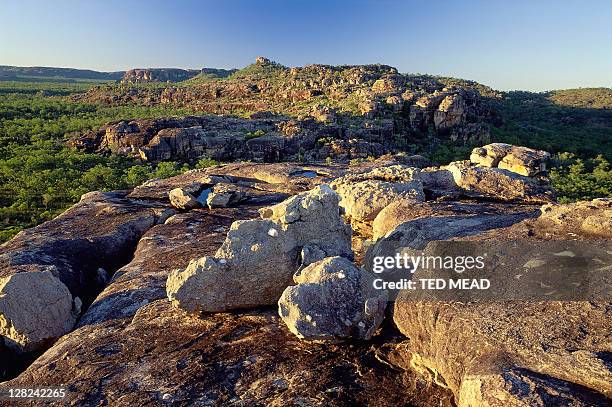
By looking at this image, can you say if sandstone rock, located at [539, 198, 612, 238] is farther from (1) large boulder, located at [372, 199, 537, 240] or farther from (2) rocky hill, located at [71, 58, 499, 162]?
(2) rocky hill, located at [71, 58, 499, 162]

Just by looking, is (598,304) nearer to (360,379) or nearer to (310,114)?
(360,379)

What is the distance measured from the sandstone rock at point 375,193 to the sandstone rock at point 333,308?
4.43 metres

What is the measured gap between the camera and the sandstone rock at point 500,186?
459 inches

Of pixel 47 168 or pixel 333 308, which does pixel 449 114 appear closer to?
pixel 47 168

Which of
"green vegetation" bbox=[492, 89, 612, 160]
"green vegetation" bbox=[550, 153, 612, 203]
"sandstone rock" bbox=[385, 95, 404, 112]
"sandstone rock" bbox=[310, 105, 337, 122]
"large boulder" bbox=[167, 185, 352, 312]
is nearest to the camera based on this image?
"large boulder" bbox=[167, 185, 352, 312]

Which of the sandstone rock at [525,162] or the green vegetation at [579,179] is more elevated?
the sandstone rock at [525,162]

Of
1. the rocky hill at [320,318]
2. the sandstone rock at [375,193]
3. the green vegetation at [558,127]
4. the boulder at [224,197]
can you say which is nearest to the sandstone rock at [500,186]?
the rocky hill at [320,318]

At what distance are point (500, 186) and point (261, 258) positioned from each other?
776cm

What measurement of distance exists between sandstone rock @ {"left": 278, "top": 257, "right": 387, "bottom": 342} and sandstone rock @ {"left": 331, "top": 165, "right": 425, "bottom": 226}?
4.43 metres

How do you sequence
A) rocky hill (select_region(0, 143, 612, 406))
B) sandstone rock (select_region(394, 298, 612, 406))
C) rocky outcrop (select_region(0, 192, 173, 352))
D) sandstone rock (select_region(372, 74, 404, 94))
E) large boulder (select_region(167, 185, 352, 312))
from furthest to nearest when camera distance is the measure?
sandstone rock (select_region(372, 74, 404, 94)), rocky outcrop (select_region(0, 192, 173, 352)), large boulder (select_region(167, 185, 352, 312)), rocky hill (select_region(0, 143, 612, 406)), sandstone rock (select_region(394, 298, 612, 406))

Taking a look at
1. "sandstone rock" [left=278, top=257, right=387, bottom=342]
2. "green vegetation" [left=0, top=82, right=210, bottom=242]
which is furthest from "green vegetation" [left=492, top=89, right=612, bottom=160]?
"sandstone rock" [left=278, top=257, right=387, bottom=342]

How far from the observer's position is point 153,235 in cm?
1248

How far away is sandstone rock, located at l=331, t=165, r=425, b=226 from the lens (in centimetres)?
1092

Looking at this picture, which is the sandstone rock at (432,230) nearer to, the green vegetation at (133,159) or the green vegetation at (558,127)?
the green vegetation at (133,159)
